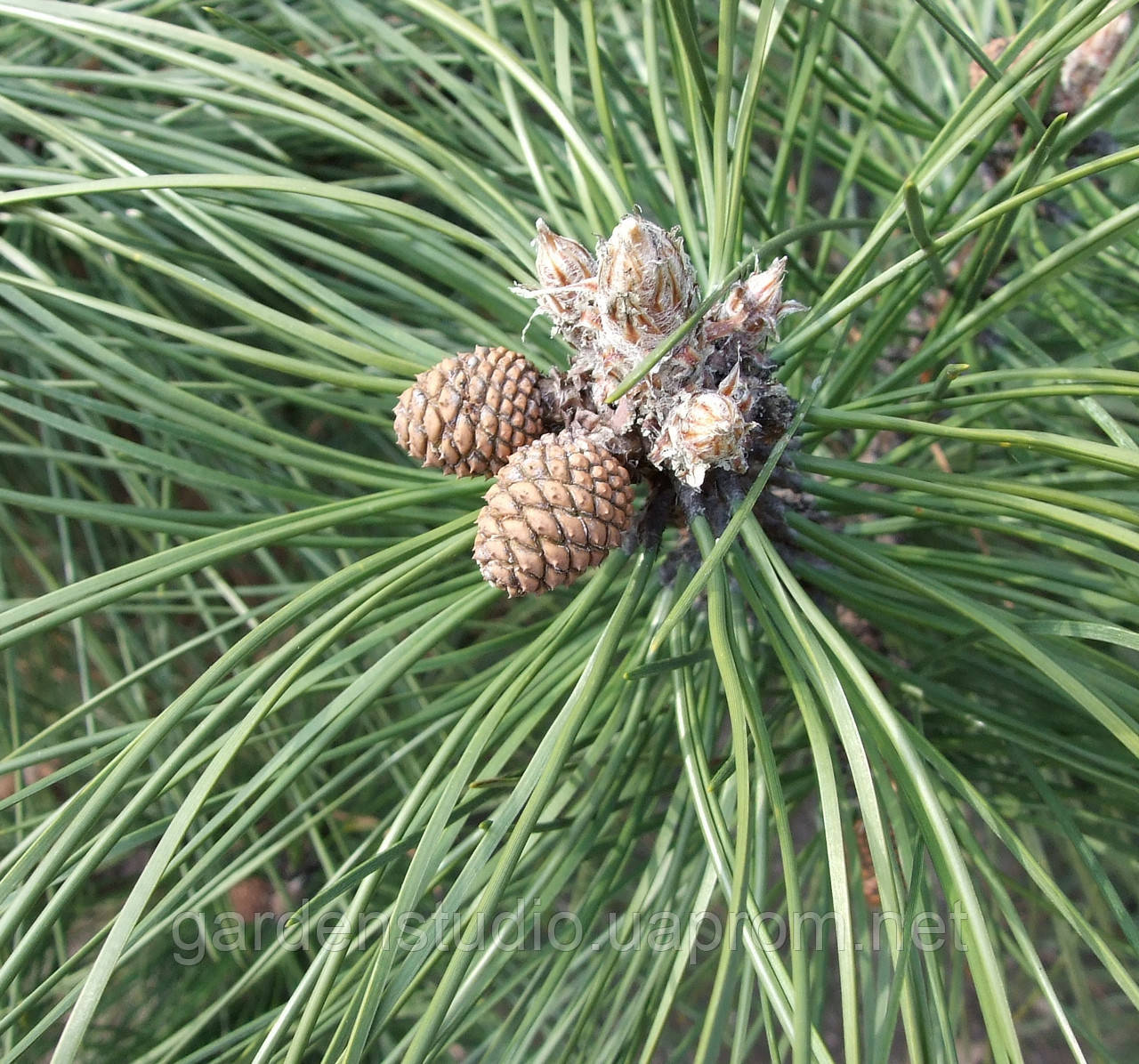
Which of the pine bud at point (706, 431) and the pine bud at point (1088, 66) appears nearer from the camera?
the pine bud at point (706, 431)

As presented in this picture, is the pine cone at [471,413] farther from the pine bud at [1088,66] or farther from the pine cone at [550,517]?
the pine bud at [1088,66]

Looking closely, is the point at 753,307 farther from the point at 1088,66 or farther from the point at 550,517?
the point at 1088,66

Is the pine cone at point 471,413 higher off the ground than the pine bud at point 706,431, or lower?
higher

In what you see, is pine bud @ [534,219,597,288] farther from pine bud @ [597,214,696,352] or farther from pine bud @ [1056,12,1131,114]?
pine bud @ [1056,12,1131,114]

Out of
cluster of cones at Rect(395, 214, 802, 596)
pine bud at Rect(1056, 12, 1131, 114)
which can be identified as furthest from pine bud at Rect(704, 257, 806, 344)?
pine bud at Rect(1056, 12, 1131, 114)

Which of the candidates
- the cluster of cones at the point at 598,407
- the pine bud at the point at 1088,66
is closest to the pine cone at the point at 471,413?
the cluster of cones at the point at 598,407

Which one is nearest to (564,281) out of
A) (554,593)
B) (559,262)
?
(559,262)
